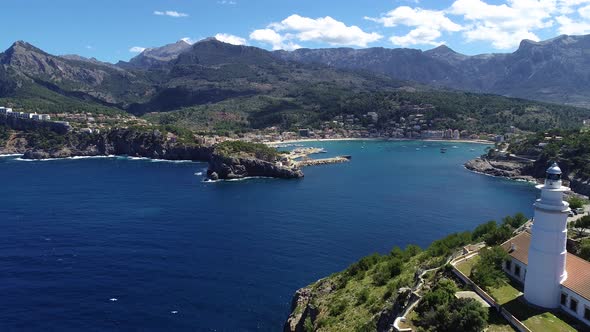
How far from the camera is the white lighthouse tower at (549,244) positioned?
92.1 feet

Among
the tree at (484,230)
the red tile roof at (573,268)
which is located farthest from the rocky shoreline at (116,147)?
the red tile roof at (573,268)

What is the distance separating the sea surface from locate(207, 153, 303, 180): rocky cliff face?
470 centimetres

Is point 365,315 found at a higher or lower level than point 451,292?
lower

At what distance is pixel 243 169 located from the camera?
13700 cm

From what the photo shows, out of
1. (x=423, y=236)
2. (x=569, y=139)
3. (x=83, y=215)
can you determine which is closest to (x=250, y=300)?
(x=423, y=236)

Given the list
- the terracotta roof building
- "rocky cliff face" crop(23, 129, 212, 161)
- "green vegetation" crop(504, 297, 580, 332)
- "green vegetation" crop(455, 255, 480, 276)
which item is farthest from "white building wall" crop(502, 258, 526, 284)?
"rocky cliff face" crop(23, 129, 212, 161)

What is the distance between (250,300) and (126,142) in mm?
146846

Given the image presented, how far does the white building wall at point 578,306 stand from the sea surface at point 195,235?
1076 inches

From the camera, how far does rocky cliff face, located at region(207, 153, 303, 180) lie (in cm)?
13288

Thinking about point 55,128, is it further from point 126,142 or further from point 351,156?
point 351,156

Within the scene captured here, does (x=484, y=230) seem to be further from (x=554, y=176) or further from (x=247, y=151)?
(x=247, y=151)

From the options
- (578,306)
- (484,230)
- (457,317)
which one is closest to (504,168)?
(484,230)

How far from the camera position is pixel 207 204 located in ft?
327

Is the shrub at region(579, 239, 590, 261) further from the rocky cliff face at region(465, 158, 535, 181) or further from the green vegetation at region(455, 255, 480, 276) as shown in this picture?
the rocky cliff face at region(465, 158, 535, 181)
